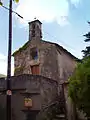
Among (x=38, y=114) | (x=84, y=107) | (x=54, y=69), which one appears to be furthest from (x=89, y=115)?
(x=54, y=69)

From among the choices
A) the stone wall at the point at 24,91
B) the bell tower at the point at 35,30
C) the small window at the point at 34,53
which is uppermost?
the bell tower at the point at 35,30

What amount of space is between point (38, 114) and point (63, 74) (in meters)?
9.17

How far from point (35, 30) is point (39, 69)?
14.8 feet

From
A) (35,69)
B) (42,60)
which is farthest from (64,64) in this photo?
(35,69)

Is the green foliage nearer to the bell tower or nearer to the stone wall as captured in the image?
the stone wall

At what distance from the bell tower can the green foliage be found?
41.4 ft

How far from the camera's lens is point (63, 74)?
1091 inches

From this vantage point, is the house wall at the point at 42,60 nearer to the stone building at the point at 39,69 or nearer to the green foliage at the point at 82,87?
the stone building at the point at 39,69

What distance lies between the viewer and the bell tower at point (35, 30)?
2900cm

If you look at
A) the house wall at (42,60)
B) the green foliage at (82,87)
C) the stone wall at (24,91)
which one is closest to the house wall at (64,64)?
the house wall at (42,60)

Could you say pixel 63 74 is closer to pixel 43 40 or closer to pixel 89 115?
pixel 43 40

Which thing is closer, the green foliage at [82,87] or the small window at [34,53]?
the green foliage at [82,87]

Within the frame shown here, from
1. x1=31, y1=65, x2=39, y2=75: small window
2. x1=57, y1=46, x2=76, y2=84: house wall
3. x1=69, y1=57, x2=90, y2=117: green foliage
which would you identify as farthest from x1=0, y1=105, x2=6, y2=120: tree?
x1=31, y1=65, x2=39, y2=75: small window

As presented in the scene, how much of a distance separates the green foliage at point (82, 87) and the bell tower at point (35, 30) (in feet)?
41.4
